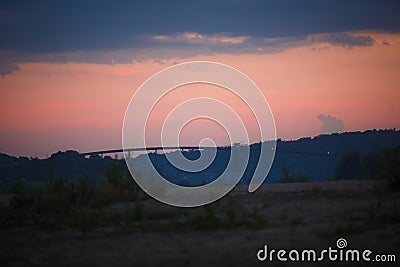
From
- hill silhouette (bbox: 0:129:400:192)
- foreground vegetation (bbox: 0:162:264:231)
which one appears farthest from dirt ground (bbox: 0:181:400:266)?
hill silhouette (bbox: 0:129:400:192)

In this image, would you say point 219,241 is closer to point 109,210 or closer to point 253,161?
point 109,210

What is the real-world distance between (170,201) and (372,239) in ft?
48.4

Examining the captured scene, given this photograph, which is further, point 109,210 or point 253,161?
point 253,161

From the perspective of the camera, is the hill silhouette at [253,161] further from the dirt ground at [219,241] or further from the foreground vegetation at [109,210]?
the dirt ground at [219,241]

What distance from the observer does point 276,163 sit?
9194 cm

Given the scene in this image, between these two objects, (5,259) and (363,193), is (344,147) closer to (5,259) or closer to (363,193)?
(363,193)

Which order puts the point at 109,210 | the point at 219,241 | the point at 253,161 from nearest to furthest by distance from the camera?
the point at 219,241 → the point at 109,210 → the point at 253,161

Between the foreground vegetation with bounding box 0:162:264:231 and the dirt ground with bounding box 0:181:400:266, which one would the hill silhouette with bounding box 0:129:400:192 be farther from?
the dirt ground with bounding box 0:181:400:266

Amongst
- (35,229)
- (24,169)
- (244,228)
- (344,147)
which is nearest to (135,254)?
(244,228)

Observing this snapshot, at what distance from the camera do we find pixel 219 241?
20.2 metres

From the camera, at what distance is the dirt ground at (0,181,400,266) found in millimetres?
18156

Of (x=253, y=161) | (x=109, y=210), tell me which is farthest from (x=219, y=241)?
(x=253, y=161)

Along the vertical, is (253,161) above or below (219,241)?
above

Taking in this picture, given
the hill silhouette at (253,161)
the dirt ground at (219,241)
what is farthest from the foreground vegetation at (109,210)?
the hill silhouette at (253,161)
